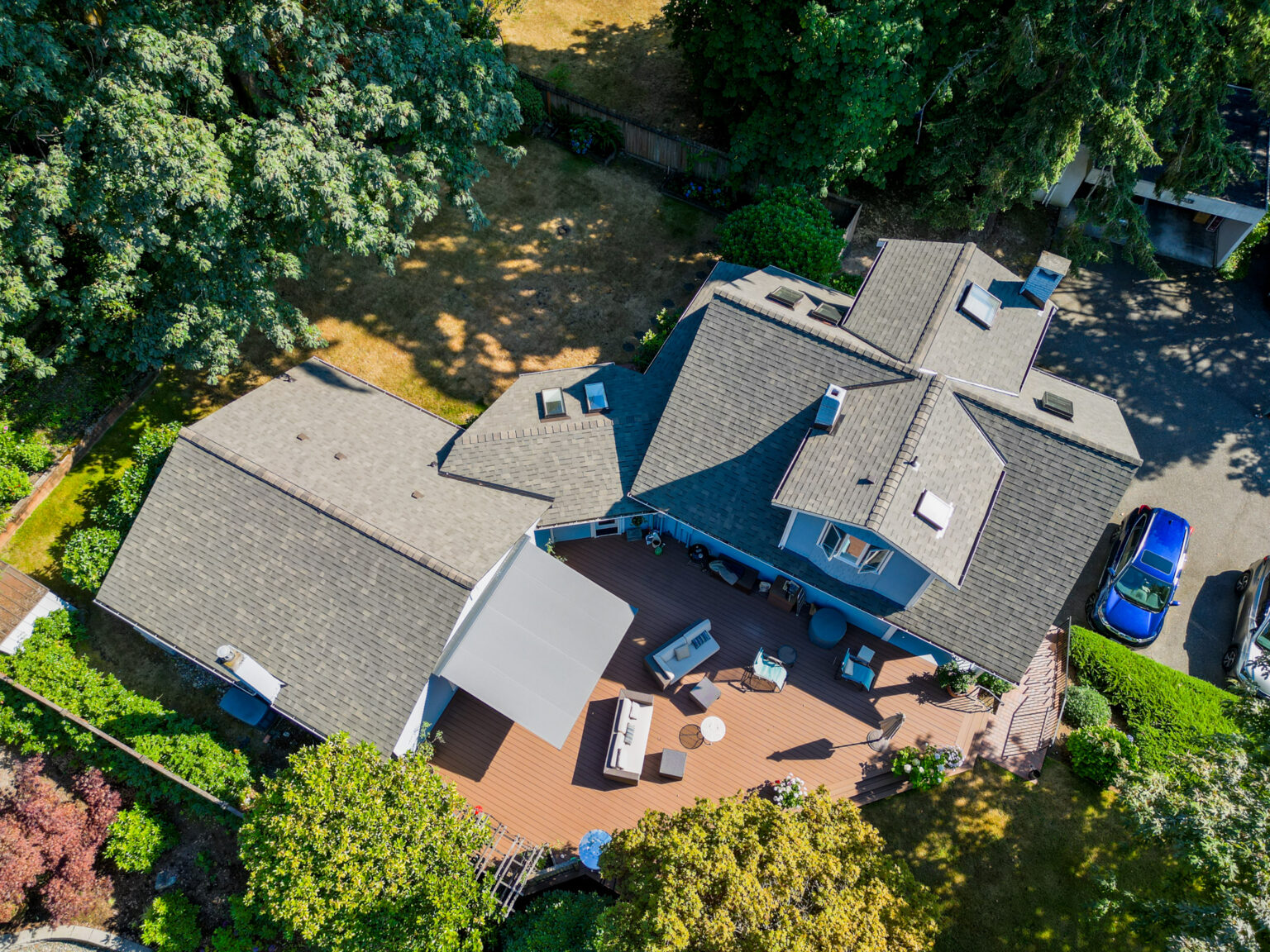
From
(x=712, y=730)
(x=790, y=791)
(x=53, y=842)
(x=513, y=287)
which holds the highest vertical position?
(x=513, y=287)

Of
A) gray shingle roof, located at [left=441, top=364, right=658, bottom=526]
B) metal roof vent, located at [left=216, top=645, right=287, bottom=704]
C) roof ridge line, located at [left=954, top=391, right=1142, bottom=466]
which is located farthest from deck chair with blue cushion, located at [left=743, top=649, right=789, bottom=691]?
metal roof vent, located at [left=216, top=645, right=287, bottom=704]

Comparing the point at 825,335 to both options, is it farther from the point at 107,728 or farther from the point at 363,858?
the point at 107,728

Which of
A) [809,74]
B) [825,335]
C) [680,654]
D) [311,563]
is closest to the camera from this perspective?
[311,563]

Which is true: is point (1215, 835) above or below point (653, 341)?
below

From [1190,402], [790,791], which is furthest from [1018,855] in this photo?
[1190,402]

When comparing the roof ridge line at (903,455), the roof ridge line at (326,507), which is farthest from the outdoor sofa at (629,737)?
the roof ridge line at (903,455)

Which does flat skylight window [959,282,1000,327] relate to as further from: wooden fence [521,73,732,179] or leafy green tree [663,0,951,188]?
wooden fence [521,73,732,179]
